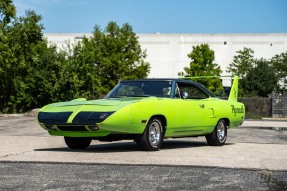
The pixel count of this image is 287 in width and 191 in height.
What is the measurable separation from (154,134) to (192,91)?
185 cm

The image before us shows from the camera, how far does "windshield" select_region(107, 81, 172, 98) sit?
11.9m

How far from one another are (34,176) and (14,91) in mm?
35449

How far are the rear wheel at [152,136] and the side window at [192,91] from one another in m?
1.32

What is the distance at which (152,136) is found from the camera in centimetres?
1103

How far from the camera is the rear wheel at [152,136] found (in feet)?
35.3

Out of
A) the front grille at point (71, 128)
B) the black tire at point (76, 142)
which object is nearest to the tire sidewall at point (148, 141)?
the front grille at point (71, 128)

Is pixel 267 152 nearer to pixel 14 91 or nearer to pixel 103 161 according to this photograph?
pixel 103 161

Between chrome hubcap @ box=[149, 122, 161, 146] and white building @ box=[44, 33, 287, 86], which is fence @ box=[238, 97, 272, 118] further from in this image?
chrome hubcap @ box=[149, 122, 161, 146]

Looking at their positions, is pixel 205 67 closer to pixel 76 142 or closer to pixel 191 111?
pixel 191 111

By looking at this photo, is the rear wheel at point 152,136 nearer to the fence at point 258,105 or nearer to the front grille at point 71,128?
the front grille at point 71,128

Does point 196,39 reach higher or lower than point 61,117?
higher

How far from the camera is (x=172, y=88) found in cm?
1202

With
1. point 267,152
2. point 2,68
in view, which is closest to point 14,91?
point 2,68

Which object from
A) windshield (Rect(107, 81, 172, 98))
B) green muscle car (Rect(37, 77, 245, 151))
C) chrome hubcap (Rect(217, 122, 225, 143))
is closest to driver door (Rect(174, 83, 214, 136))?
green muscle car (Rect(37, 77, 245, 151))
